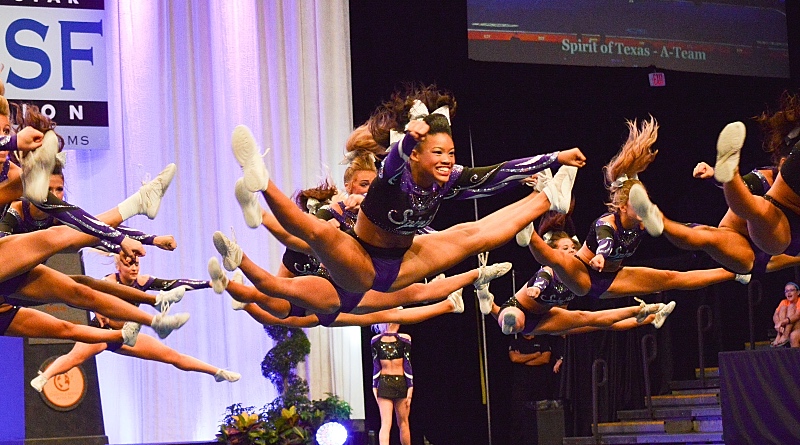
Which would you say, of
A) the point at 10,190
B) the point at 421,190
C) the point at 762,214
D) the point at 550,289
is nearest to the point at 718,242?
the point at 762,214

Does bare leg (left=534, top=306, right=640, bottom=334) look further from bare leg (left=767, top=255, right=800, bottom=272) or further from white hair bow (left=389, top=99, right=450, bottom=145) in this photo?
white hair bow (left=389, top=99, right=450, bottom=145)

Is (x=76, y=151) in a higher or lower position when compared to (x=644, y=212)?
higher

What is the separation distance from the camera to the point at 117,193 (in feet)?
31.9

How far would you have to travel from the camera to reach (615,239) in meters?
6.01

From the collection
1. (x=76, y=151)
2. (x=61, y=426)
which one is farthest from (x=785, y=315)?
(x=76, y=151)

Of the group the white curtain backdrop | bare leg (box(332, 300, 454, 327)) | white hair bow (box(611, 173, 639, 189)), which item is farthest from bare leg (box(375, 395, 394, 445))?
white hair bow (box(611, 173, 639, 189))

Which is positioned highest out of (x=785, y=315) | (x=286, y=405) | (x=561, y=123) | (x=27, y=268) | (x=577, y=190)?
(x=561, y=123)

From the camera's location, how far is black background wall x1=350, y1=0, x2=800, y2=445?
10.2 meters

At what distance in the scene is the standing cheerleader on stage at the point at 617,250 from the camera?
597 centimetres

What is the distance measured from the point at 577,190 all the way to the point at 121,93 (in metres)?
4.80

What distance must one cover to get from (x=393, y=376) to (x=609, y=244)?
3.53 meters

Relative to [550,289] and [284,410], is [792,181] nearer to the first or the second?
[550,289]

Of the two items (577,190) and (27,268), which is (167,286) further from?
(577,190)

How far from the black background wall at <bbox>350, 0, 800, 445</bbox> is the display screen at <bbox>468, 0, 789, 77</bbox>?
1.00 feet
